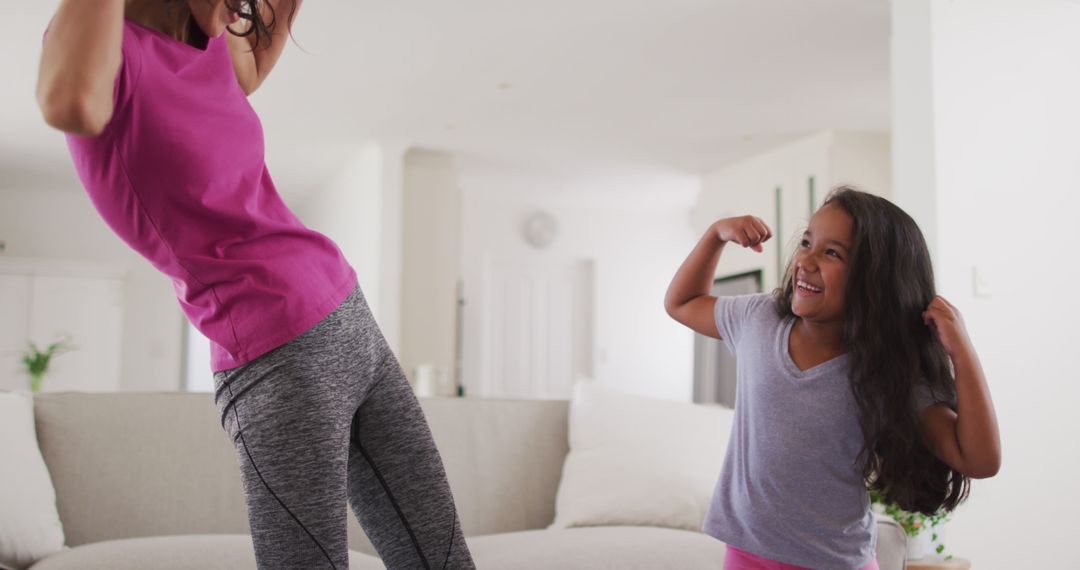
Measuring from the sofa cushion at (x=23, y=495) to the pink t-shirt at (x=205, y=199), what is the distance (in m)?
1.26

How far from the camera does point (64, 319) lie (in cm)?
773

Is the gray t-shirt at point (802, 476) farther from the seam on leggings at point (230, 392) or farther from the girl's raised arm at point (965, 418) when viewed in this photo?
the seam on leggings at point (230, 392)

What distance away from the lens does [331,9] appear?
3.96 m

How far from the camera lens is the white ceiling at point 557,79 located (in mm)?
4078

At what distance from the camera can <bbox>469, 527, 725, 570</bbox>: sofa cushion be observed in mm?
1937

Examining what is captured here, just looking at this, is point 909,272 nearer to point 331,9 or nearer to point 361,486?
point 361,486

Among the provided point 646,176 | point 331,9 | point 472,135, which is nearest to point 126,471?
point 331,9

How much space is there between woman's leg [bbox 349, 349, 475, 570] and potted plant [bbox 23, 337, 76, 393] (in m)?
7.47

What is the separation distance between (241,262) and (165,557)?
1.15 metres

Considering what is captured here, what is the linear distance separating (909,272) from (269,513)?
3.09 ft

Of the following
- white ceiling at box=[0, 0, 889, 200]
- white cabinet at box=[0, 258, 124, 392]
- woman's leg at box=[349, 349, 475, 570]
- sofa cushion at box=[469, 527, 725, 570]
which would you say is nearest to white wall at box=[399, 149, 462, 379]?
white ceiling at box=[0, 0, 889, 200]

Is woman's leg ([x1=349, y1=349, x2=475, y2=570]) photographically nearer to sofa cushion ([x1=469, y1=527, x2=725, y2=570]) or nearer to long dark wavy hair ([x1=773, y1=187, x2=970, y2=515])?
long dark wavy hair ([x1=773, y1=187, x2=970, y2=515])

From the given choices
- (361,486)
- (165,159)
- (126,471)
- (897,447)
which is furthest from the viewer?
(126,471)

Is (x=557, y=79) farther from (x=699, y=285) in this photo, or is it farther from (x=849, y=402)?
(x=849, y=402)
